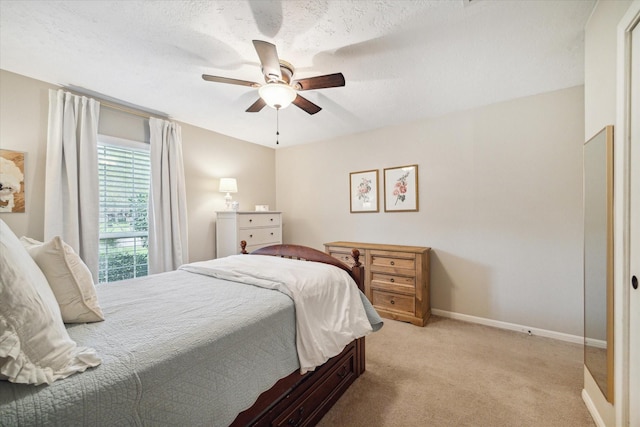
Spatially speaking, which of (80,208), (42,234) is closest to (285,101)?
(80,208)

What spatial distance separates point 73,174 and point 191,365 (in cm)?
250

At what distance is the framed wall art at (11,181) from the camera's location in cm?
208

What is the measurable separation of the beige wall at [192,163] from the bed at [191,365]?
1398mm

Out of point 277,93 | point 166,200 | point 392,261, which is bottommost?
point 392,261

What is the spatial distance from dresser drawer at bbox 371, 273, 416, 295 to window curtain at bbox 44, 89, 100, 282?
9.80 ft

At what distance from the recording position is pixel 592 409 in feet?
5.16

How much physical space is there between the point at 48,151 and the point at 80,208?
55 cm

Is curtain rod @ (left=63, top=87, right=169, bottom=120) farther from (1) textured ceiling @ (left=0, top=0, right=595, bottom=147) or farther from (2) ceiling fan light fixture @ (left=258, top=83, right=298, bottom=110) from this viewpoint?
(2) ceiling fan light fixture @ (left=258, top=83, right=298, bottom=110)

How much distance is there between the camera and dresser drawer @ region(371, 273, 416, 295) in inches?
115

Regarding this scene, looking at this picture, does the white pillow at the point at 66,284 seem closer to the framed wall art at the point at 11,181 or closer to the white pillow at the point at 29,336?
the white pillow at the point at 29,336

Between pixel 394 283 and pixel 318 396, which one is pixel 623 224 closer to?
pixel 318 396

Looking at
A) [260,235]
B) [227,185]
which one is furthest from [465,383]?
[227,185]

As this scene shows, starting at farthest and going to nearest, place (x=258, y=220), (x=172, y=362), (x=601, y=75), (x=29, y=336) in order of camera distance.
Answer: (x=258, y=220), (x=601, y=75), (x=172, y=362), (x=29, y=336)

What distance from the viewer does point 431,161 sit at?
125 inches
